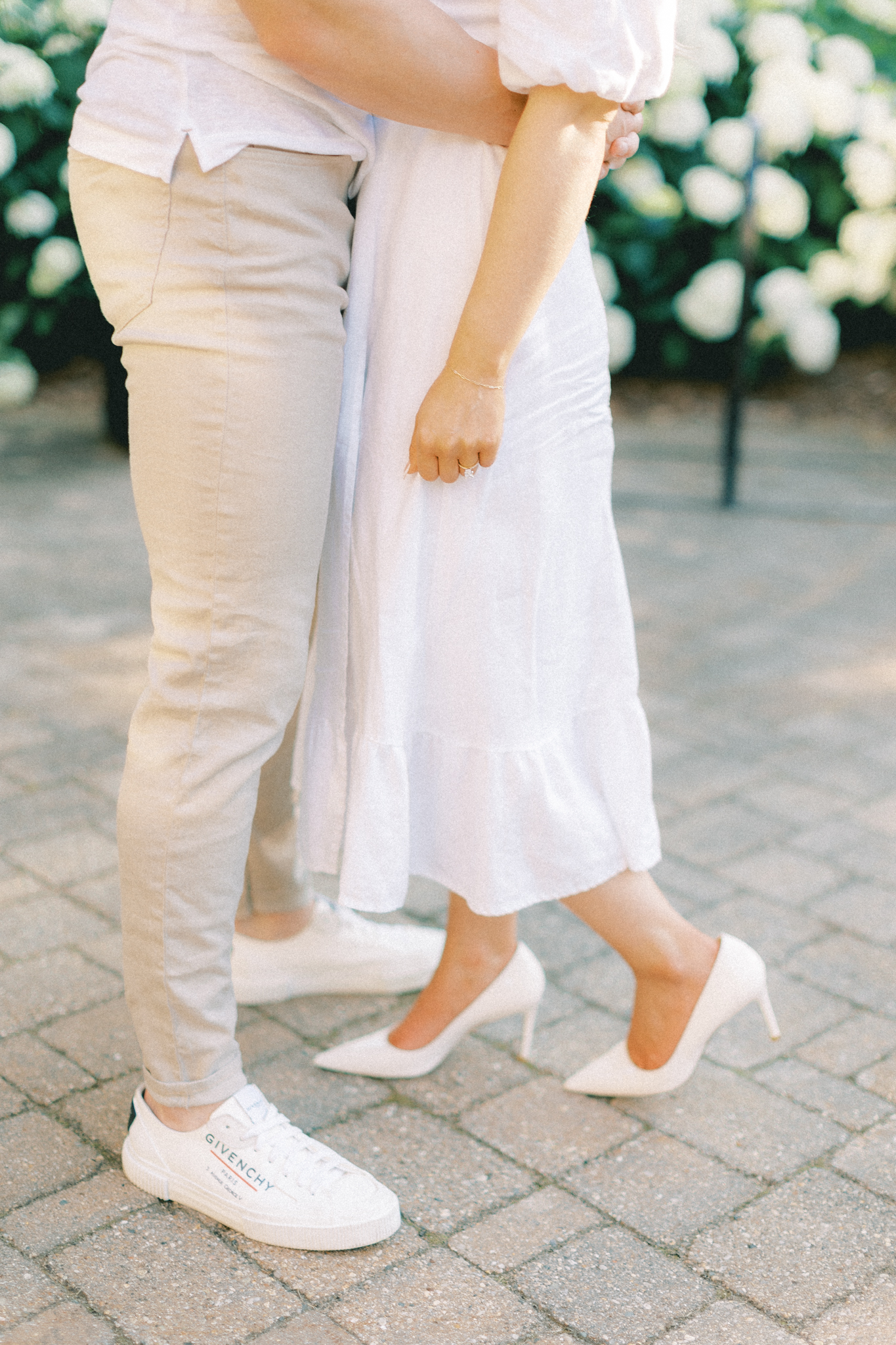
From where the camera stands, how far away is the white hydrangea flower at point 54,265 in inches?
195

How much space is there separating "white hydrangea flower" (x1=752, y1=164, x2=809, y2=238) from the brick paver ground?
90.4 inches

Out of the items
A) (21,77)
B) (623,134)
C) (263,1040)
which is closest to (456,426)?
(623,134)

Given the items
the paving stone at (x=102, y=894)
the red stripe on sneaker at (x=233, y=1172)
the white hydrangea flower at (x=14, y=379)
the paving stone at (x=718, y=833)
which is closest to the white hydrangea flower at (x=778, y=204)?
the white hydrangea flower at (x=14, y=379)

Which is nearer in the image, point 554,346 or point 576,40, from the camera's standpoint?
point 576,40

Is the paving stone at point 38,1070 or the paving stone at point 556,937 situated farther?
the paving stone at point 556,937

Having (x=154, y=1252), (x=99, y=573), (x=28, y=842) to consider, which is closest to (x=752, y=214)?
(x=99, y=573)

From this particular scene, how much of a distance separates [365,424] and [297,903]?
830mm

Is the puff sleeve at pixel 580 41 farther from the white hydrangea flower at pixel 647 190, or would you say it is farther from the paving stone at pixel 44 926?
the white hydrangea flower at pixel 647 190

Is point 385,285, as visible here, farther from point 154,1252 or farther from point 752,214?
point 752,214

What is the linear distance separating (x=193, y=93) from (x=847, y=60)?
4582 millimetres

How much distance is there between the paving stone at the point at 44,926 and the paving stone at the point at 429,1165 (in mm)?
632

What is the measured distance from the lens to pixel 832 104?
5.29m

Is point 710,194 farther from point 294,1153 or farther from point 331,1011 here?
point 294,1153

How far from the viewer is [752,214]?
4801 millimetres
